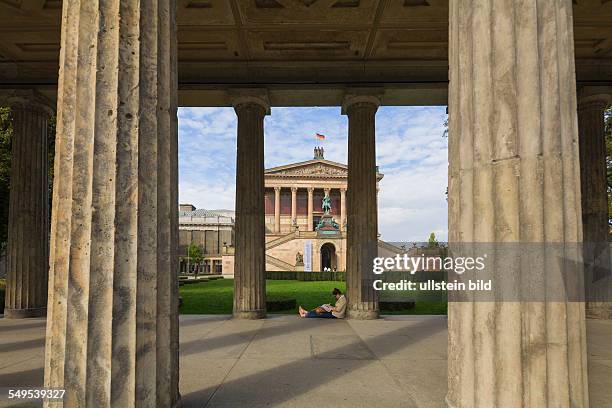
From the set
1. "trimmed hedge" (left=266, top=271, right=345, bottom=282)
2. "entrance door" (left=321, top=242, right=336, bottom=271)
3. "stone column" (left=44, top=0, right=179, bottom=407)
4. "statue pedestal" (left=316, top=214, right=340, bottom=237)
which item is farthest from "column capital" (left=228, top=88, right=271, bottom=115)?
"entrance door" (left=321, top=242, right=336, bottom=271)

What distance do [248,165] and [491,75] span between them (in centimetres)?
1013

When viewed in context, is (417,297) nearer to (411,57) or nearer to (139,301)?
(411,57)

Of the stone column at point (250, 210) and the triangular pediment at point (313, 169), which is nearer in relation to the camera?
the stone column at point (250, 210)

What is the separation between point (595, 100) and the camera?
13508mm

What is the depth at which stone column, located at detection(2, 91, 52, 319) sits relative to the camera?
520 inches

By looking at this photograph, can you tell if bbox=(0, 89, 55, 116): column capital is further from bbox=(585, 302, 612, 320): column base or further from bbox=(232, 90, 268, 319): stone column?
bbox=(585, 302, 612, 320): column base

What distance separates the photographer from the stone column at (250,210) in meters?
12.9

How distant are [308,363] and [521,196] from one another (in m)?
4.52

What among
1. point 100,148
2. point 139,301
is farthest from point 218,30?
point 139,301

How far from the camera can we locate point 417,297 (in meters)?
22.0

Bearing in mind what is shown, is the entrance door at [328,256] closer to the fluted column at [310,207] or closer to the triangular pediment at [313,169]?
the fluted column at [310,207]

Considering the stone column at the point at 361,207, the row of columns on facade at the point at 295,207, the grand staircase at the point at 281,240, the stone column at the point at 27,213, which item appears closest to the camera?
the stone column at the point at 361,207

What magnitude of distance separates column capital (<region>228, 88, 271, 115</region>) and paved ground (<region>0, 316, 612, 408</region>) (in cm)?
716

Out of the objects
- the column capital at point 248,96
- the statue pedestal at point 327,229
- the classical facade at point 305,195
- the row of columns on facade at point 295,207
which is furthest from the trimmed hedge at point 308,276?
the row of columns on facade at point 295,207
